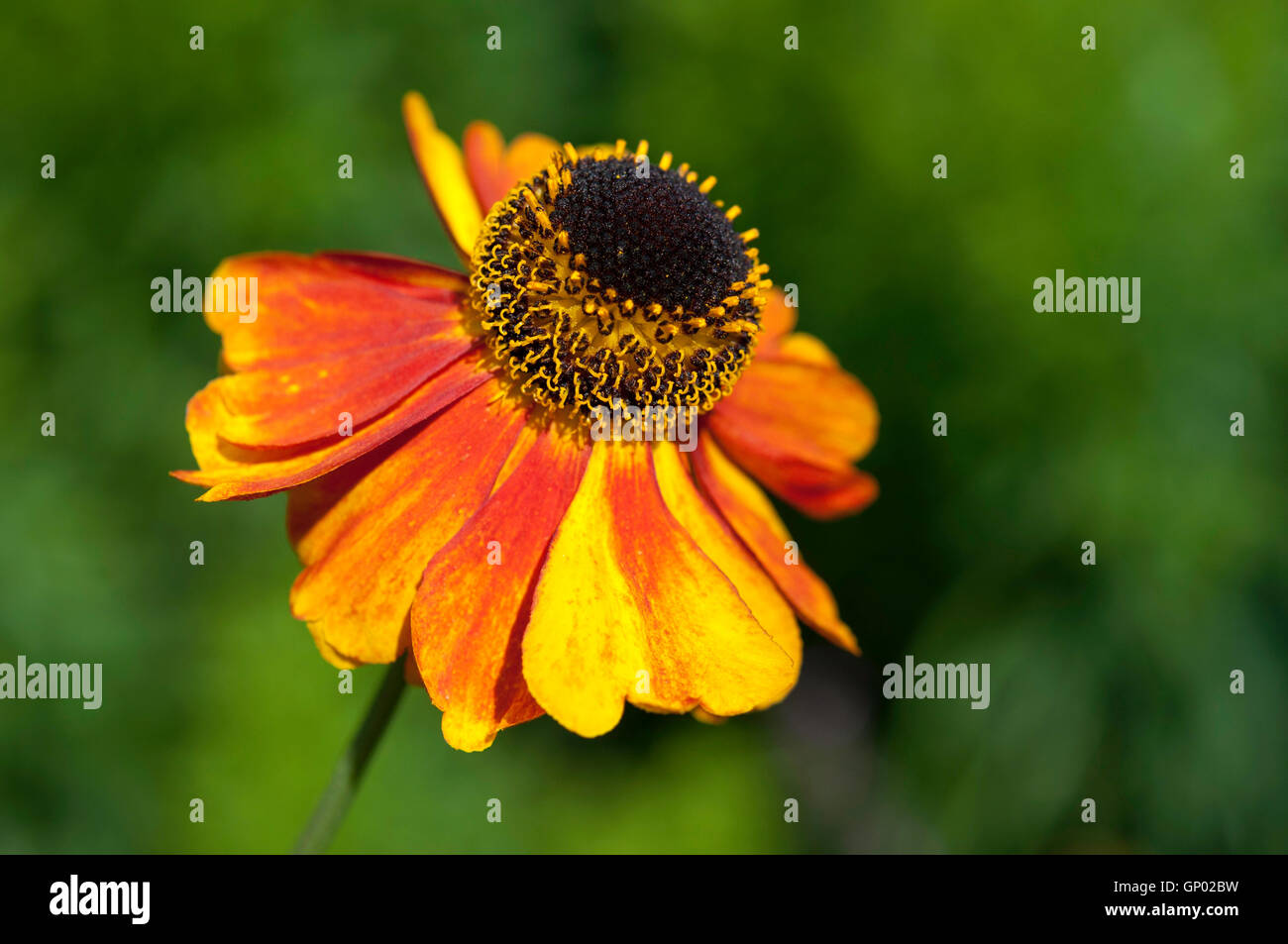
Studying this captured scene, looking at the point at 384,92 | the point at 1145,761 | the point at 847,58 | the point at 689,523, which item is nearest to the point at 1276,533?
the point at 1145,761

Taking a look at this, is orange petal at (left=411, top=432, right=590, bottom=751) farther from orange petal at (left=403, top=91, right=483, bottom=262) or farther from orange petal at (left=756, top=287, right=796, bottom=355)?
orange petal at (left=756, top=287, right=796, bottom=355)

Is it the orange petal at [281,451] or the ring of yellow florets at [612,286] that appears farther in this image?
the ring of yellow florets at [612,286]

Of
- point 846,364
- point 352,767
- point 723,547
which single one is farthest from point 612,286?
A: point 846,364

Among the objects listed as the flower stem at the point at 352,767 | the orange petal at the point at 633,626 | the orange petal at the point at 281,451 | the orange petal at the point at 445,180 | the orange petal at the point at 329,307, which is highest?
Answer: the orange petal at the point at 445,180

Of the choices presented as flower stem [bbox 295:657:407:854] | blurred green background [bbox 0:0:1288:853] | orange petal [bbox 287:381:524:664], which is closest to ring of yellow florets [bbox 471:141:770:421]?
orange petal [bbox 287:381:524:664]

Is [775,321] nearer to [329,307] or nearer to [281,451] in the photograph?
[329,307]

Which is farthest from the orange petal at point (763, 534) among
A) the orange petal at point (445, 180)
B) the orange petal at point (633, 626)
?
the orange petal at point (445, 180)

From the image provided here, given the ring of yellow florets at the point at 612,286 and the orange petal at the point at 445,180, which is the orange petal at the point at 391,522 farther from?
the orange petal at the point at 445,180
